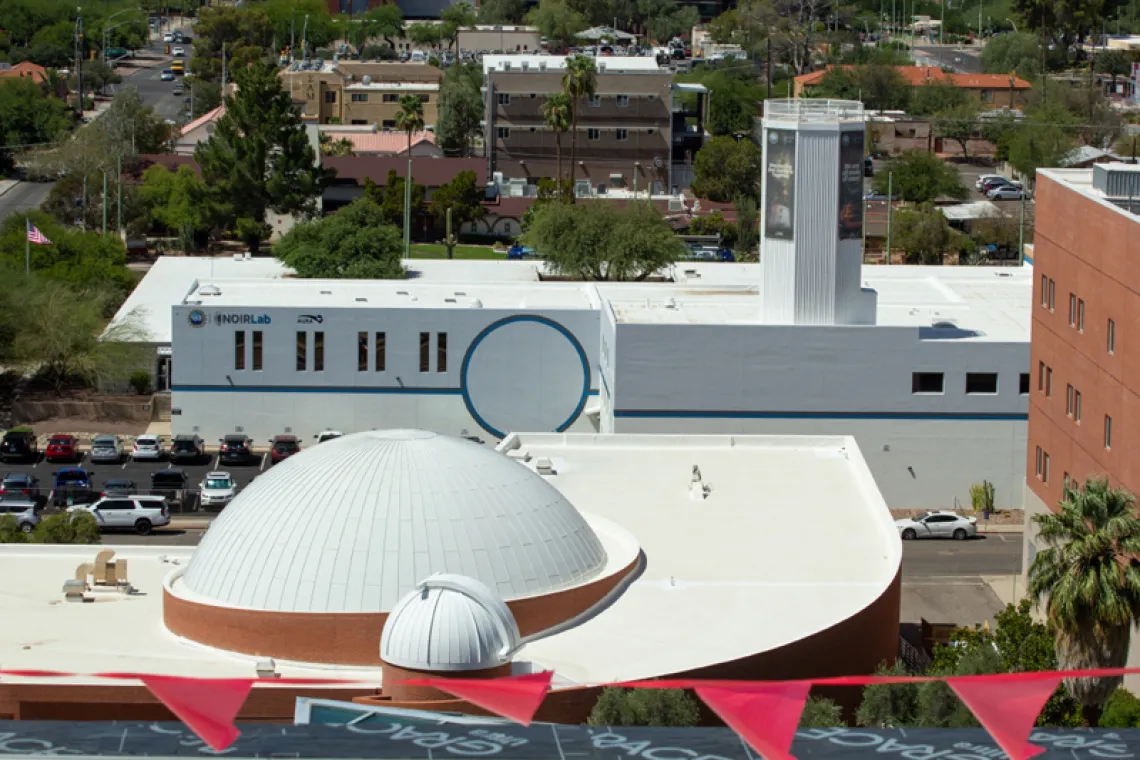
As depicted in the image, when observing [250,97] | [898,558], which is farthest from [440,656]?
[250,97]

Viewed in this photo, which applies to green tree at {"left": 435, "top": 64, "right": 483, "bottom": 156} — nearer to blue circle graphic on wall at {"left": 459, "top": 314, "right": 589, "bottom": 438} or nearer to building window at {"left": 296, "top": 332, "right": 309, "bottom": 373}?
building window at {"left": 296, "top": 332, "right": 309, "bottom": 373}

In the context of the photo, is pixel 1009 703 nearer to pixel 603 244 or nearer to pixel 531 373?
pixel 531 373

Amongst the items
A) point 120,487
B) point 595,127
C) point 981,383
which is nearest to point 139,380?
point 120,487

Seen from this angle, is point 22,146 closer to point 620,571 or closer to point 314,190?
point 314,190

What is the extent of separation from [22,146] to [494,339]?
274 ft

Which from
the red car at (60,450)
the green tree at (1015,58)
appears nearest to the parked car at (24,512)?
the red car at (60,450)

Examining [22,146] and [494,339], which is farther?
[22,146]

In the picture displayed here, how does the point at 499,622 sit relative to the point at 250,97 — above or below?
below

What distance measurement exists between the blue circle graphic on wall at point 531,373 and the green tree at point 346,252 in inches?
640

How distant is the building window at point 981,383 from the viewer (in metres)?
68.5

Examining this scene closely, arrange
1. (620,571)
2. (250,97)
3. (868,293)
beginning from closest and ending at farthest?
1. (620,571)
2. (868,293)
3. (250,97)

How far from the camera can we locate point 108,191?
404 feet

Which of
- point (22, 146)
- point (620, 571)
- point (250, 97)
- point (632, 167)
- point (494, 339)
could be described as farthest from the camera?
point (22, 146)

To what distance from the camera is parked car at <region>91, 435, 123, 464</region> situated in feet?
240
